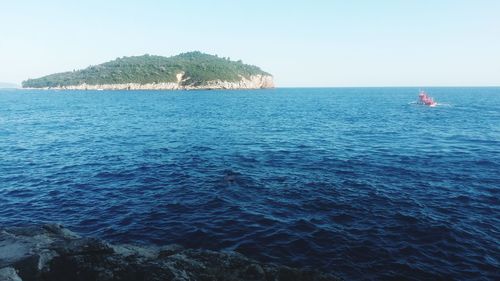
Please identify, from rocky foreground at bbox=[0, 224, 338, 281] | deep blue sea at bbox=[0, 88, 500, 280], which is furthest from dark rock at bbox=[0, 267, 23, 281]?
deep blue sea at bbox=[0, 88, 500, 280]

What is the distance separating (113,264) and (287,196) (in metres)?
15.7

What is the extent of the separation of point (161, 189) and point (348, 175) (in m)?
18.2

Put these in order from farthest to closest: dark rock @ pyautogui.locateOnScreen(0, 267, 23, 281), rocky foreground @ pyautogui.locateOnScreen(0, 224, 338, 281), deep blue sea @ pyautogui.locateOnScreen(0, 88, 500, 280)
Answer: deep blue sea @ pyautogui.locateOnScreen(0, 88, 500, 280)
rocky foreground @ pyautogui.locateOnScreen(0, 224, 338, 281)
dark rock @ pyautogui.locateOnScreen(0, 267, 23, 281)

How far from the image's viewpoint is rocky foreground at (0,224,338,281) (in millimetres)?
13516

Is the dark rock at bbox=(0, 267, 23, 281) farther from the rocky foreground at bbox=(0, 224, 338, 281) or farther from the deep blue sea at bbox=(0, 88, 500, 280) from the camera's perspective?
the deep blue sea at bbox=(0, 88, 500, 280)

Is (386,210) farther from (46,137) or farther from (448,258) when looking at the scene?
(46,137)

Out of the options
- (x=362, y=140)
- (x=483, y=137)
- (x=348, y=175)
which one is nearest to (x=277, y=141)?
(x=362, y=140)

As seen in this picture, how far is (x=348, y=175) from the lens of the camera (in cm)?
3250

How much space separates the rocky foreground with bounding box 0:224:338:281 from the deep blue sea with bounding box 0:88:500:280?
110 inches

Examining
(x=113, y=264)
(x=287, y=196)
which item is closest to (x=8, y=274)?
(x=113, y=264)

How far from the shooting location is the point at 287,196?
27.0 meters

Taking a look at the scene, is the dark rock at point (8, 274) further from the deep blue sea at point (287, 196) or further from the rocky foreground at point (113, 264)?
the deep blue sea at point (287, 196)

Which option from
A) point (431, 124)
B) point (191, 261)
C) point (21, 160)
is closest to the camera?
point (191, 261)

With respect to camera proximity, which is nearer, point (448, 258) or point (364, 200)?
point (448, 258)
